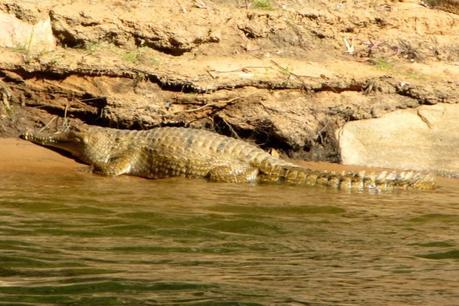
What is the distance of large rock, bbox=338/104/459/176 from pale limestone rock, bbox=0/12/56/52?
3.67 meters

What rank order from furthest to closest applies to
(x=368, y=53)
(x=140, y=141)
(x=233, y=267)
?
(x=368, y=53) → (x=140, y=141) → (x=233, y=267)

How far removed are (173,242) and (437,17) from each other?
25.4ft

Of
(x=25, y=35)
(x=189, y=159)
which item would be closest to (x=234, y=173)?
(x=189, y=159)

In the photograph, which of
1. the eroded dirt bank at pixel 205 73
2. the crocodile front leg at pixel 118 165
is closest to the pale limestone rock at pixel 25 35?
the eroded dirt bank at pixel 205 73

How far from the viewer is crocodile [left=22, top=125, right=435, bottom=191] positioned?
8.64 m

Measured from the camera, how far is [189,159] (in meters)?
9.17

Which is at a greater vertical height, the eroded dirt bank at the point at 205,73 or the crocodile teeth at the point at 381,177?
the eroded dirt bank at the point at 205,73

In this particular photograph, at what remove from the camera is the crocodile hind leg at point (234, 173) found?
8.96m

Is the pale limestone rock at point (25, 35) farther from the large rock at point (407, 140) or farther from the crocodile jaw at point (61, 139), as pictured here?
the large rock at point (407, 140)

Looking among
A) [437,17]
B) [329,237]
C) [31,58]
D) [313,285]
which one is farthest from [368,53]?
[313,285]

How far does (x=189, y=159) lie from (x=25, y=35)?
8.18 ft

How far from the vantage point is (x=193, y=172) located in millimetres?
9133

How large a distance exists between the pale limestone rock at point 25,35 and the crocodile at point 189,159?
103 cm

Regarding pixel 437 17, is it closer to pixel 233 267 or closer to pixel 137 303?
pixel 233 267
